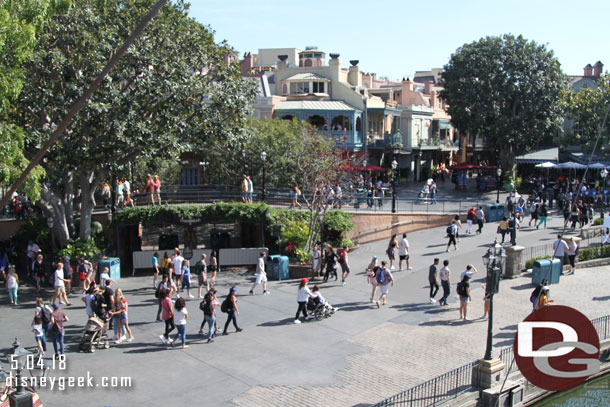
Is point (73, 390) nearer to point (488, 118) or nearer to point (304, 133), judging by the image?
point (304, 133)

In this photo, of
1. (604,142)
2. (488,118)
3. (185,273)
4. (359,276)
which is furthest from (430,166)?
(185,273)

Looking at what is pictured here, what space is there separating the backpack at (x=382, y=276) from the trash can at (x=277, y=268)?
505 centimetres

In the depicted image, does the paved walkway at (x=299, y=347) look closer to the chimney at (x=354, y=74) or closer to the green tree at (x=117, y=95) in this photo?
the green tree at (x=117, y=95)

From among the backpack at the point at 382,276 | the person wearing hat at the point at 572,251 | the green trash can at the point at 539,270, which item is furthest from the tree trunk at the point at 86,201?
the person wearing hat at the point at 572,251

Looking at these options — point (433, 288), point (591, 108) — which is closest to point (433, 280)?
point (433, 288)

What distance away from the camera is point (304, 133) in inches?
1268

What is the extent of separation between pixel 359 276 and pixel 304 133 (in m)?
12.4

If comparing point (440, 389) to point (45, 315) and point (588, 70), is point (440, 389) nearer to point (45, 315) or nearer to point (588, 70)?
point (45, 315)

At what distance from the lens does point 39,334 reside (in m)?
13.8

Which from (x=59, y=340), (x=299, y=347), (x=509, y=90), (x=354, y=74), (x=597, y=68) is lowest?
(x=299, y=347)

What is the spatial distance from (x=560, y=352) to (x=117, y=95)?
57.0 feet

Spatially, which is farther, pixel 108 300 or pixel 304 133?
pixel 304 133

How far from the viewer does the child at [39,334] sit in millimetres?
13633

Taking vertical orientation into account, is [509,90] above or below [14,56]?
above
